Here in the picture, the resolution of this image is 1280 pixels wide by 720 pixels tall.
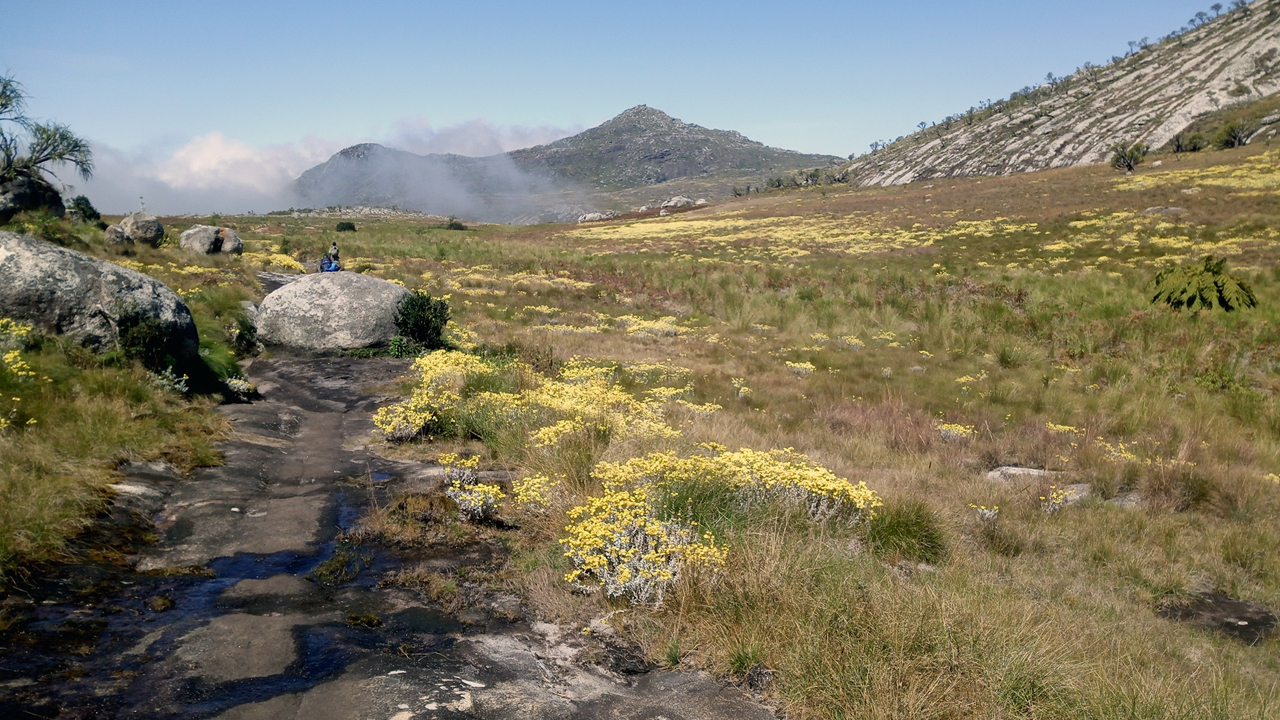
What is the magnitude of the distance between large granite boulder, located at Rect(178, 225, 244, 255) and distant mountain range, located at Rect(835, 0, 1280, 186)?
123 metres

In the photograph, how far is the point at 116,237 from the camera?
25.3 m

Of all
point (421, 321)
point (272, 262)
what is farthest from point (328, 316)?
point (272, 262)

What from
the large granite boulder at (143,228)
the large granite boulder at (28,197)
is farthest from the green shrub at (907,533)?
the large granite boulder at (28,197)

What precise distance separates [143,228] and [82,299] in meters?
25.6

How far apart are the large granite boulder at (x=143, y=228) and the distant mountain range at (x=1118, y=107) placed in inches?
4963

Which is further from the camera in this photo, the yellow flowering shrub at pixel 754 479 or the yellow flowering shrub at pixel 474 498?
the yellow flowering shrub at pixel 474 498

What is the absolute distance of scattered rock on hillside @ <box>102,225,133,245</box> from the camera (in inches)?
969

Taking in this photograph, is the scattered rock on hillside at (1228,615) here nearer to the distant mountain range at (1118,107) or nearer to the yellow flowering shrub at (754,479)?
the yellow flowering shrub at (754,479)

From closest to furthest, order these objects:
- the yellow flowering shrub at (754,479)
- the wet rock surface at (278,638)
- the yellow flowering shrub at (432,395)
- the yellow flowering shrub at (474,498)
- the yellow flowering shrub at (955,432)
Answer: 1. the wet rock surface at (278,638)
2. the yellow flowering shrub at (754,479)
3. the yellow flowering shrub at (474,498)
4. the yellow flowering shrub at (432,395)
5. the yellow flowering shrub at (955,432)

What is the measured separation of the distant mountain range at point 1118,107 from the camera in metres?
112

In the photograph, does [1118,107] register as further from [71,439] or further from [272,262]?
[71,439]

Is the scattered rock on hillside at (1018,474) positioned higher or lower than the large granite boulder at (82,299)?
lower

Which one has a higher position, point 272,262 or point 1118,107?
point 1118,107

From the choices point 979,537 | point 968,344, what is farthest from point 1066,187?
point 979,537
